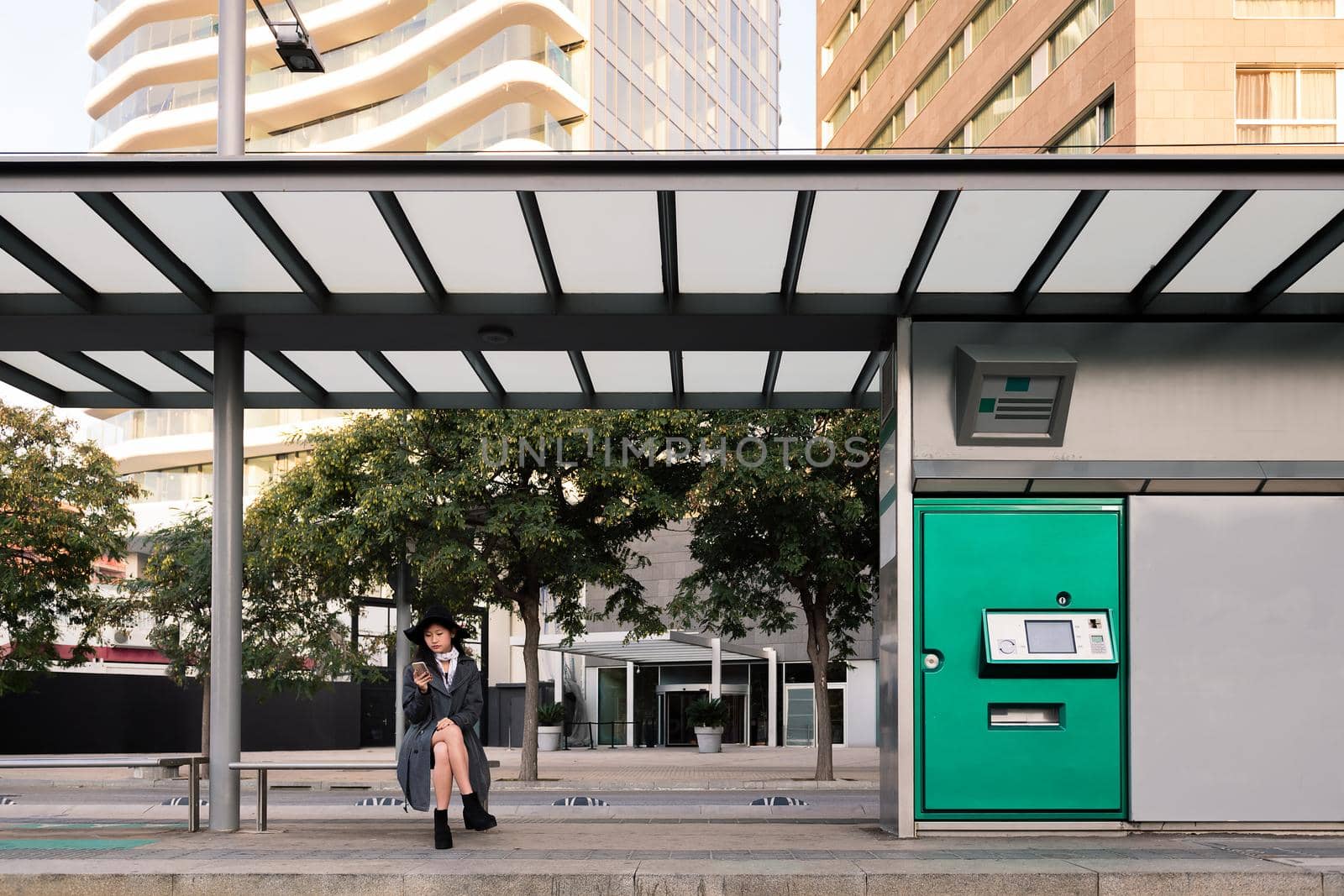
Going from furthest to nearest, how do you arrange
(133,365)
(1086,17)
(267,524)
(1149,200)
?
(1086,17) < (267,524) < (133,365) < (1149,200)

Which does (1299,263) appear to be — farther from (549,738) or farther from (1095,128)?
(549,738)

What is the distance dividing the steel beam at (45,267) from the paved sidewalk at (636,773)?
9362mm

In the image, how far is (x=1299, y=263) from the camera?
8.80 meters

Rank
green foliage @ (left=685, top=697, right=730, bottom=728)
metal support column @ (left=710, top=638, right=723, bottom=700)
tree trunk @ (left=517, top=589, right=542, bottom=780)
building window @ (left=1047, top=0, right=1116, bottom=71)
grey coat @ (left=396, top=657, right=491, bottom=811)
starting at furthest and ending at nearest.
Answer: metal support column @ (left=710, top=638, right=723, bottom=700), green foliage @ (left=685, top=697, right=730, bottom=728), building window @ (left=1047, top=0, right=1116, bottom=71), tree trunk @ (left=517, top=589, right=542, bottom=780), grey coat @ (left=396, top=657, right=491, bottom=811)

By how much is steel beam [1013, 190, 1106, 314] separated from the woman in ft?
14.4

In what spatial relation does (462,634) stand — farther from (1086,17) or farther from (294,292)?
(1086,17)

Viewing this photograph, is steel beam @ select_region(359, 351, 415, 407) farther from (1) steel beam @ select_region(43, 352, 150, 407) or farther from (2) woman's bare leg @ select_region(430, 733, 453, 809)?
(2) woman's bare leg @ select_region(430, 733, 453, 809)

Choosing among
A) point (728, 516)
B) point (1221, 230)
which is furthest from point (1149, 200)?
point (728, 516)

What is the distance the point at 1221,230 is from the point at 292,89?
5620cm

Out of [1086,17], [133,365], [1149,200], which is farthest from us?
[1086,17]

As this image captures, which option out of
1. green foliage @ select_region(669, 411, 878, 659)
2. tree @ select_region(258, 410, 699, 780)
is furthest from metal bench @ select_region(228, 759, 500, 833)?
tree @ select_region(258, 410, 699, 780)

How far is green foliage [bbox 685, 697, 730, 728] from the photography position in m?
43.1

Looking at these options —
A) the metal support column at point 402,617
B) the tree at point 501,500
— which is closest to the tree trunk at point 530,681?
the tree at point 501,500

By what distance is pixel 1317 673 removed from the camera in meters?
9.05
